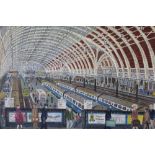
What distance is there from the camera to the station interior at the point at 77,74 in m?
10.8

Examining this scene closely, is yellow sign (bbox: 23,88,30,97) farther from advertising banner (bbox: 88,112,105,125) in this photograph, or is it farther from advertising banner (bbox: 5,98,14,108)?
advertising banner (bbox: 88,112,105,125)

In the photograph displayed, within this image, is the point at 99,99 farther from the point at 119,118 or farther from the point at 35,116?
the point at 35,116

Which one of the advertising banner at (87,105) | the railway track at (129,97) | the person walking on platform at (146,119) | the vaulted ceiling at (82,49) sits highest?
the vaulted ceiling at (82,49)

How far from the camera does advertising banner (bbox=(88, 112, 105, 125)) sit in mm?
10930

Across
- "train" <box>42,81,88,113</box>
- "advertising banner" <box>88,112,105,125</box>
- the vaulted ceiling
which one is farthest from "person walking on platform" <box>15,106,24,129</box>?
"advertising banner" <box>88,112,105,125</box>

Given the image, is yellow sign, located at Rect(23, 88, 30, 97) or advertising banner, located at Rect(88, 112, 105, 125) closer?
advertising banner, located at Rect(88, 112, 105, 125)

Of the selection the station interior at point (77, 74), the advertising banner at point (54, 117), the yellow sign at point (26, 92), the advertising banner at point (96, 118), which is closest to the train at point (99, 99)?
the station interior at point (77, 74)

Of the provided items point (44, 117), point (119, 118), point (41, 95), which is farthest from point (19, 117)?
point (119, 118)

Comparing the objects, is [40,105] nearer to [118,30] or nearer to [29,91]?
[29,91]

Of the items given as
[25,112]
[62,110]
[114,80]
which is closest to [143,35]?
[114,80]

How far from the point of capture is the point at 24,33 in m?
10.7

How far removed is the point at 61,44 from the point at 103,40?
48.6 inches

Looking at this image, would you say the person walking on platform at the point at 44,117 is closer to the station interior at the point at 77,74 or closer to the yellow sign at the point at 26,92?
→ the station interior at the point at 77,74

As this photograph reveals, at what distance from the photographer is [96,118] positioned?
10961 mm
